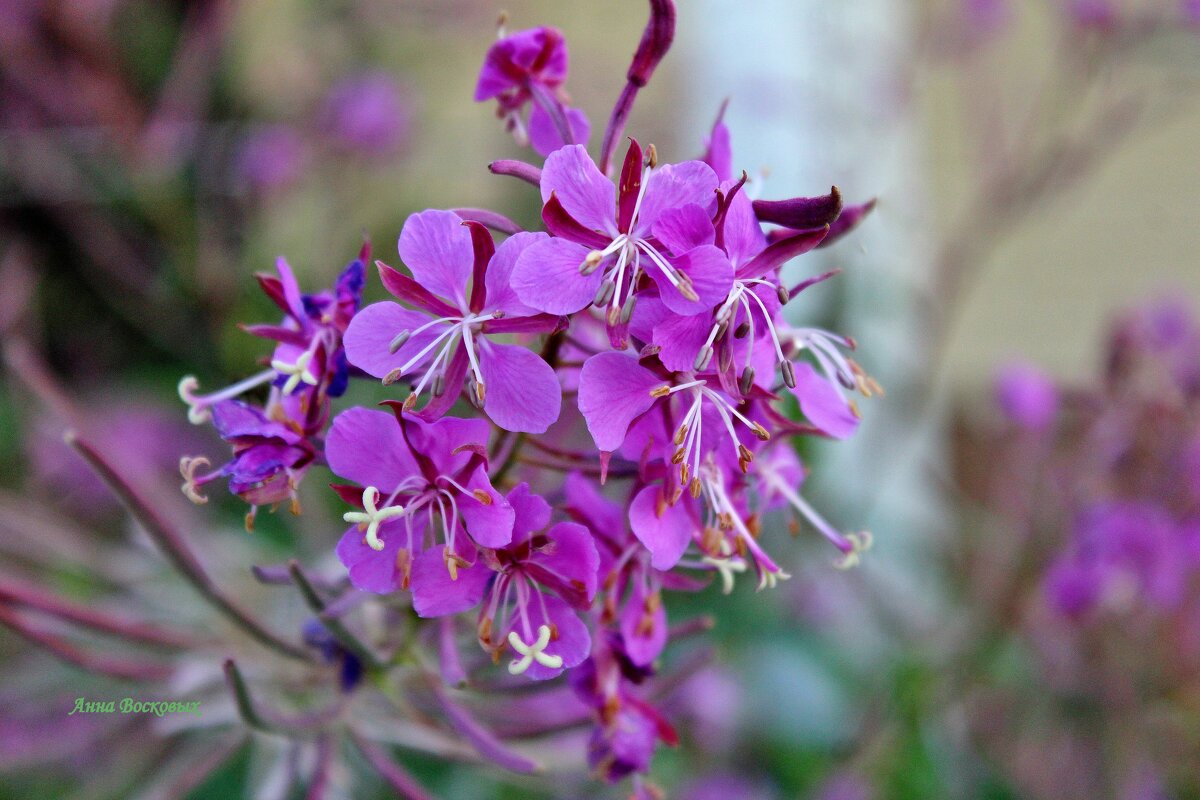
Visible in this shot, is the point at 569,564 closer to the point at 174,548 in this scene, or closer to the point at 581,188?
the point at 581,188

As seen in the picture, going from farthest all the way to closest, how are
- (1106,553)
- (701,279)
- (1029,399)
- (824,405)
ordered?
(1029,399) → (1106,553) → (824,405) → (701,279)

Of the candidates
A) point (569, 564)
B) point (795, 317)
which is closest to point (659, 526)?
point (569, 564)

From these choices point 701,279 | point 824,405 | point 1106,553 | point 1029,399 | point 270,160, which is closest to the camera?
point 701,279

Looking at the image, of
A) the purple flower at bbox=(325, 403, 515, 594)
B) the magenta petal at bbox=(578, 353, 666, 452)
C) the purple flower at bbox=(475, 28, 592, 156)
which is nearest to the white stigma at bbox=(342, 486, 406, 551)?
the purple flower at bbox=(325, 403, 515, 594)

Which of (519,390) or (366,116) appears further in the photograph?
(366,116)

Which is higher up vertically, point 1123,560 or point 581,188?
point 581,188

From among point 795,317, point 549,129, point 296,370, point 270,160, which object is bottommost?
point 270,160

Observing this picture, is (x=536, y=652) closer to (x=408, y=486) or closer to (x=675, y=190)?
(x=408, y=486)

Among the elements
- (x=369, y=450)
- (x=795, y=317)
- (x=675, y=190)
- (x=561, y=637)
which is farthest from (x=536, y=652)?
(x=795, y=317)
